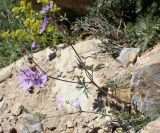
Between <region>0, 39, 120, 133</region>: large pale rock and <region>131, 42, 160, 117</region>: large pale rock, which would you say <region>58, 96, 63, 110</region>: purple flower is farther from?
<region>131, 42, 160, 117</region>: large pale rock

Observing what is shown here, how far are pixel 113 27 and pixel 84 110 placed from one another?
931mm

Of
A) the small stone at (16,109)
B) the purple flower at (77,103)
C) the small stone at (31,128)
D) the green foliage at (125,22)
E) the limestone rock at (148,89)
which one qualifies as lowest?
the limestone rock at (148,89)

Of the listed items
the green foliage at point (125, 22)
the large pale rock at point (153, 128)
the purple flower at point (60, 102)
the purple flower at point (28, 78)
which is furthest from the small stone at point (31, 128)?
the large pale rock at point (153, 128)

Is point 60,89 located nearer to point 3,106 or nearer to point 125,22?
point 3,106

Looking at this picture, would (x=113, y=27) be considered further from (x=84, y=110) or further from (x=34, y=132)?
(x=34, y=132)

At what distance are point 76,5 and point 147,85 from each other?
1.75 m

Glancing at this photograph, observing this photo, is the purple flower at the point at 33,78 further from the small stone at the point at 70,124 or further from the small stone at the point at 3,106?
the small stone at the point at 3,106

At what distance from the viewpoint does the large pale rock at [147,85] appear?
2998 mm

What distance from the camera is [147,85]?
9.96 feet

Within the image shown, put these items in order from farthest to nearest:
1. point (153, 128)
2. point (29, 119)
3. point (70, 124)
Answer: point (29, 119) < point (70, 124) < point (153, 128)

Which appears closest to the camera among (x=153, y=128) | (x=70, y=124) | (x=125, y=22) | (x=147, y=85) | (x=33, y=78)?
(x=153, y=128)

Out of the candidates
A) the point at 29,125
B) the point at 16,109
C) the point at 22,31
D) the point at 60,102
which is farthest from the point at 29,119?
the point at 22,31

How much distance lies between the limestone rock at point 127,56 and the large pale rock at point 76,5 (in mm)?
932

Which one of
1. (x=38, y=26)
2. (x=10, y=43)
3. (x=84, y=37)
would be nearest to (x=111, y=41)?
(x=84, y=37)
